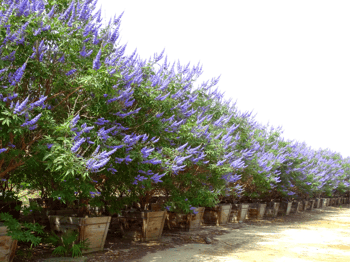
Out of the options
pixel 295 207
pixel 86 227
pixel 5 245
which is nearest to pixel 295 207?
pixel 295 207

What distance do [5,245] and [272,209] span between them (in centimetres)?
1475

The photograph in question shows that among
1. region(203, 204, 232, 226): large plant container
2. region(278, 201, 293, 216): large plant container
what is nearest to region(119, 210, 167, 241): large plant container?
region(203, 204, 232, 226): large plant container

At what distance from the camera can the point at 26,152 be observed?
536 centimetres

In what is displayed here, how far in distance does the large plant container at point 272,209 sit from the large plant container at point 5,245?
14.2 metres

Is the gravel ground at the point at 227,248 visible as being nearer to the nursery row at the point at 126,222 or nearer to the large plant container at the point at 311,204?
the nursery row at the point at 126,222

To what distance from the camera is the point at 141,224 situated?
354 inches

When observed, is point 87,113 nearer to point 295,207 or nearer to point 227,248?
point 227,248

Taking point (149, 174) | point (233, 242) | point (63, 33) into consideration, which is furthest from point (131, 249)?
point (63, 33)

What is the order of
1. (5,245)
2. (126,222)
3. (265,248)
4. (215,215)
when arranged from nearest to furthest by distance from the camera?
1. (5,245)
2. (265,248)
3. (126,222)
4. (215,215)

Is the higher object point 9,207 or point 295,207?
point 295,207

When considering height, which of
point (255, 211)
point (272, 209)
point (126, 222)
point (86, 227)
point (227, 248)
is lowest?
point (227, 248)

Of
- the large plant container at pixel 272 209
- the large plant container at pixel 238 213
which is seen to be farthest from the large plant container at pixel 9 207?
the large plant container at pixel 272 209

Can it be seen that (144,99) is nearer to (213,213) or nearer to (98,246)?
(98,246)

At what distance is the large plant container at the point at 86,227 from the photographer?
281 inches
